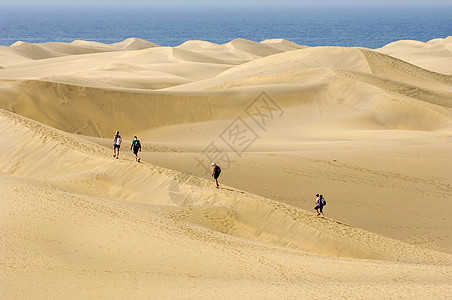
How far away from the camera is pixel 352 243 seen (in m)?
11.1

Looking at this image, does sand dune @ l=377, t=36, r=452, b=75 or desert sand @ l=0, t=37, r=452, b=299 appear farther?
sand dune @ l=377, t=36, r=452, b=75

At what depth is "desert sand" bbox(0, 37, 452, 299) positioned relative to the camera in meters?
7.73

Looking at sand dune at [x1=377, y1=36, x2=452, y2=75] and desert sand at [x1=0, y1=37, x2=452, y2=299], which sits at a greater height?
sand dune at [x1=377, y1=36, x2=452, y2=75]

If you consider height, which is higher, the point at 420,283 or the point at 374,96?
the point at 374,96

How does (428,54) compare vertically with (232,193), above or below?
above

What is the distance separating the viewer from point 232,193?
1279 cm

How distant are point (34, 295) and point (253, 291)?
271 cm

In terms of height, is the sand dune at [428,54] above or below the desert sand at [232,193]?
above

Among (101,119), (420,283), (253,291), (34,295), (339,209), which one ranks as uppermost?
(101,119)

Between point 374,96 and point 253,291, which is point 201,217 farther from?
point 374,96

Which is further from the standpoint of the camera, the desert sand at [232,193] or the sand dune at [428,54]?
the sand dune at [428,54]

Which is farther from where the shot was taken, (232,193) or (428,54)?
(428,54)

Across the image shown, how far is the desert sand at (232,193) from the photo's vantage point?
7.73 meters

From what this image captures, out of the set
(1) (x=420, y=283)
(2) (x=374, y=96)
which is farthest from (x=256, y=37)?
(1) (x=420, y=283)
